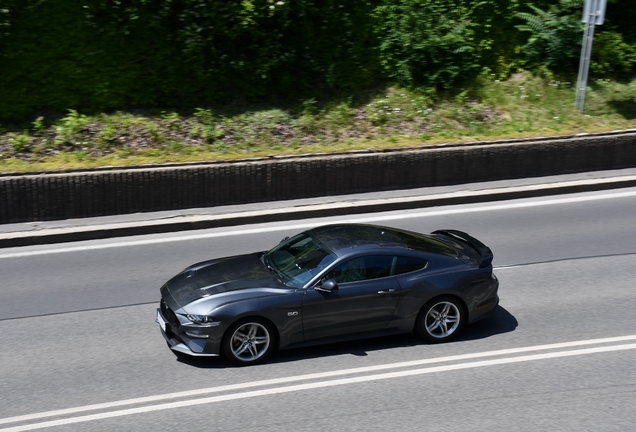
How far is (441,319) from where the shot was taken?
879cm

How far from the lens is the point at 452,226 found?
42.6 feet

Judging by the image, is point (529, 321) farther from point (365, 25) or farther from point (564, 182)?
point (365, 25)

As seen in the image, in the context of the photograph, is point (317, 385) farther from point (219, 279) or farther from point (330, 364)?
point (219, 279)

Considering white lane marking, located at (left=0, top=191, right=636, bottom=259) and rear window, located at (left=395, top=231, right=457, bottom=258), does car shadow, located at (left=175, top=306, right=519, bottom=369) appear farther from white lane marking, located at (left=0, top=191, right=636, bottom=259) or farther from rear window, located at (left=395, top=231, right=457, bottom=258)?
white lane marking, located at (left=0, top=191, right=636, bottom=259)

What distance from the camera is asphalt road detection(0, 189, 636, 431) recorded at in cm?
707

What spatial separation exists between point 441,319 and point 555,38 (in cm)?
1209

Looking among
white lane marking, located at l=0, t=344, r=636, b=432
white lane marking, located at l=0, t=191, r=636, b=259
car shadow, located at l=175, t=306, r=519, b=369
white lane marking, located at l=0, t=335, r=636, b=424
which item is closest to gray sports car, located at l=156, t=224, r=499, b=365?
car shadow, located at l=175, t=306, r=519, b=369

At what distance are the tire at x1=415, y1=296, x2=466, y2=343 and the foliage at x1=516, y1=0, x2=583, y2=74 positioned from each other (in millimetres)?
11570

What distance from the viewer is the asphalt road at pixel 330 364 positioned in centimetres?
707

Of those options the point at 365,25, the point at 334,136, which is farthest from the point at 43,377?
the point at 365,25

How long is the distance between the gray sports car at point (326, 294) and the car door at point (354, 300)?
0.04 feet

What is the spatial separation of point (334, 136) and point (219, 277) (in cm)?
780

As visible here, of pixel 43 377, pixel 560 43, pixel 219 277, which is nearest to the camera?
pixel 43 377

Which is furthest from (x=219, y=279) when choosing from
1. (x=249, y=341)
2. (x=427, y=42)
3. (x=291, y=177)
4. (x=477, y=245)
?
(x=427, y=42)
